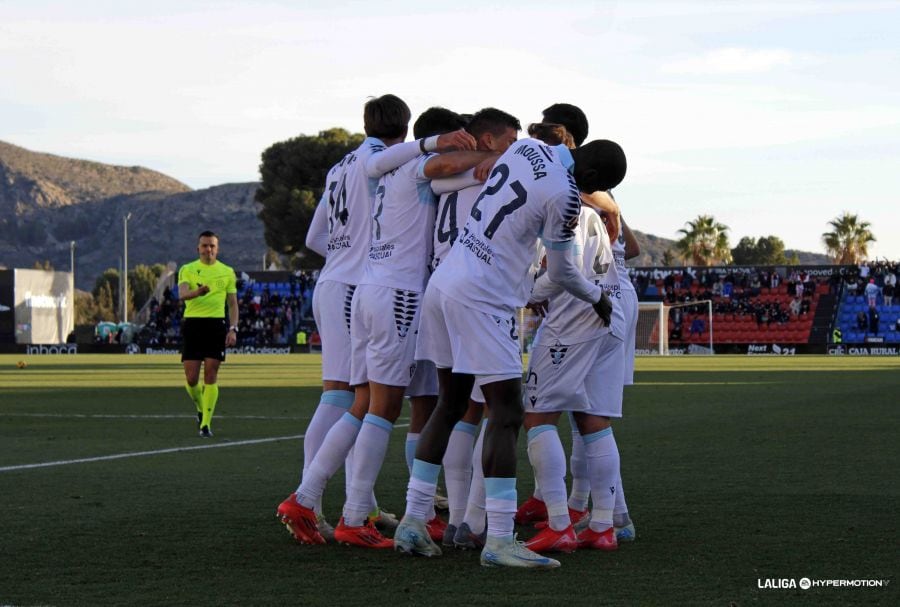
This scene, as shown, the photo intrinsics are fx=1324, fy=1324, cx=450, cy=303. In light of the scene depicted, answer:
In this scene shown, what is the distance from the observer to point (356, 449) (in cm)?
646

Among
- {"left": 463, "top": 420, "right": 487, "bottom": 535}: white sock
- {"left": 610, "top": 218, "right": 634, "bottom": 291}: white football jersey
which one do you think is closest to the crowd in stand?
{"left": 610, "top": 218, "right": 634, "bottom": 291}: white football jersey

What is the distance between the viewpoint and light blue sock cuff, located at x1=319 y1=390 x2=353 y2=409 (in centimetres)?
705

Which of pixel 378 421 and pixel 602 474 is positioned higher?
pixel 378 421

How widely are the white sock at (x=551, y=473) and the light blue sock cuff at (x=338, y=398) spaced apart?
122 cm

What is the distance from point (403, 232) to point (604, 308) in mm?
1050

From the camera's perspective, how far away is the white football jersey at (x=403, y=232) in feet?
21.2

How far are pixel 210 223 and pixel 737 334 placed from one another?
490 feet

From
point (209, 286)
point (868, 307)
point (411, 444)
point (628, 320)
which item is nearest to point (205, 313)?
point (209, 286)

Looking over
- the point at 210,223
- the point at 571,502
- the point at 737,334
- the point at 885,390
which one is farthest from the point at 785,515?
the point at 210,223

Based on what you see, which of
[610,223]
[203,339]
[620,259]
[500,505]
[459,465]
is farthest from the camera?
[203,339]

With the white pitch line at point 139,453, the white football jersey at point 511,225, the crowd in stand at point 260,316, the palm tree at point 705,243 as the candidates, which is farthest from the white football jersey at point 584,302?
the palm tree at point 705,243

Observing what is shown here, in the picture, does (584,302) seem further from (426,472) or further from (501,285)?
(426,472)

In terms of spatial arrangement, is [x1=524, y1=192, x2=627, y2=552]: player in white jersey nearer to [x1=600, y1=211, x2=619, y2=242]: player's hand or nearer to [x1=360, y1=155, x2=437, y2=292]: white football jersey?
[x1=600, y1=211, x2=619, y2=242]: player's hand

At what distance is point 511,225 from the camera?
5875 mm
